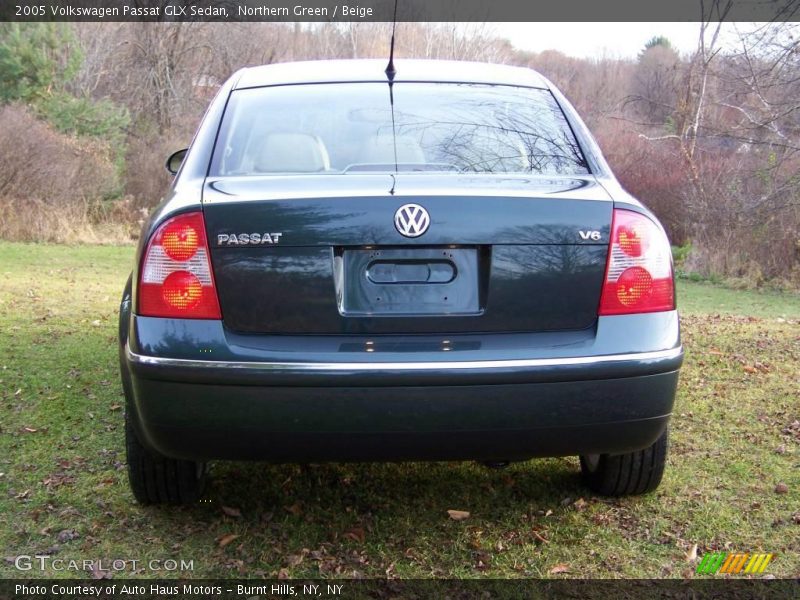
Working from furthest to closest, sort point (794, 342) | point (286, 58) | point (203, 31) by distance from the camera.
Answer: point (286, 58)
point (203, 31)
point (794, 342)

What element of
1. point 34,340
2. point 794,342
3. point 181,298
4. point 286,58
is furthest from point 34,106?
point 181,298

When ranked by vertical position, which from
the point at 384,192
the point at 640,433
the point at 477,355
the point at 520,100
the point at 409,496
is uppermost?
the point at 520,100

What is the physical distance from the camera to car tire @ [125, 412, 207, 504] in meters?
3.02

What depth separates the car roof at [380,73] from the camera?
3.37 metres

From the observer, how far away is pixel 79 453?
151 inches

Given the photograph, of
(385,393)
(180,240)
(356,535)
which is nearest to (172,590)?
(356,535)

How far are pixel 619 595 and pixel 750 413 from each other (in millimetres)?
2430

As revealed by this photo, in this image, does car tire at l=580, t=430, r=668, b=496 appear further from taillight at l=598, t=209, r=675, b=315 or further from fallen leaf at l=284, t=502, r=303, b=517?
fallen leaf at l=284, t=502, r=303, b=517

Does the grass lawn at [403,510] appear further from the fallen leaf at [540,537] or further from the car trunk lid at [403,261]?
the car trunk lid at [403,261]

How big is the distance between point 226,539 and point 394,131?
1621 millimetres

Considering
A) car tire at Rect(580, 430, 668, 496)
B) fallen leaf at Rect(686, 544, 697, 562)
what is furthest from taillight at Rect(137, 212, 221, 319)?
fallen leaf at Rect(686, 544, 697, 562)

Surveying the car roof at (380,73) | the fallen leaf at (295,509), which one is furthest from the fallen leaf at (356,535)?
the car roof at (380,73)

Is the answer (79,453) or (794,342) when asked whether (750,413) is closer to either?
(794,342)

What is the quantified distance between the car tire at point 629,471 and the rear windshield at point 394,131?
1.13 metres
